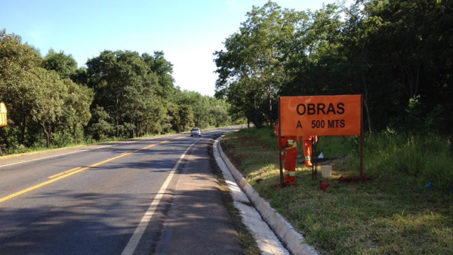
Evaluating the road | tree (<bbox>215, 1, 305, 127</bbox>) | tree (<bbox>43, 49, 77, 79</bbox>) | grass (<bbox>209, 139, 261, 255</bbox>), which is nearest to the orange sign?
grass (<bbox>209, 139, 261, 255</bbox>)

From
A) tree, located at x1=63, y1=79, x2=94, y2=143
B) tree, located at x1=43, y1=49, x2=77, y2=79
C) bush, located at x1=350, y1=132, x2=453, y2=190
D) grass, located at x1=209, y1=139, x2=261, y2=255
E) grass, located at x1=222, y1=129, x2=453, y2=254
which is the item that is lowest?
grass, located at x1=209, y1=139, x2=261, y2=255

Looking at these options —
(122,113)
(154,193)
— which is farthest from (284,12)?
(122,113)

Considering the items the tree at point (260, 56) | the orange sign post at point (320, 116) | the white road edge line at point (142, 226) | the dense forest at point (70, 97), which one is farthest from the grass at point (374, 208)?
the dense forest at point (70, 97)

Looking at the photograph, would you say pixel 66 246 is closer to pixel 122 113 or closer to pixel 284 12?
pixel 284 12

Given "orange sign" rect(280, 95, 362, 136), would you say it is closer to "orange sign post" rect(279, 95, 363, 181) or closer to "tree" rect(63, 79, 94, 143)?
"orange sign post" rect(279, 95, 363, 181)

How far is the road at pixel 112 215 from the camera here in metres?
4.14

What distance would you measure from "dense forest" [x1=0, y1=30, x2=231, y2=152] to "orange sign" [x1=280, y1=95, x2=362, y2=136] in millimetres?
22743

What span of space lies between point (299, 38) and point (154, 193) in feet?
65.2

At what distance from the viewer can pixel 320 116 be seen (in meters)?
7.09

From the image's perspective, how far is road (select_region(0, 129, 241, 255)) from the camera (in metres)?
4.14

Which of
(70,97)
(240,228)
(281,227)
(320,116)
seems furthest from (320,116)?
(70,97)

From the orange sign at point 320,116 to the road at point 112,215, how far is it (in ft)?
7.80

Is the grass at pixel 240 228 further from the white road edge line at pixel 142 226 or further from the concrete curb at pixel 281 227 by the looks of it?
the white road edge line at pixel 142 226

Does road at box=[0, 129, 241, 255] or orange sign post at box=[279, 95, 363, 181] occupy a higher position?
orange sign post at box=[279, 95, 363, 181]
